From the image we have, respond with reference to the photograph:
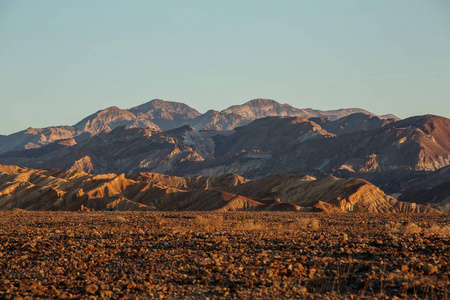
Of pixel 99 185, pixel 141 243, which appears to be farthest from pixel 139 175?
pixel 141 243

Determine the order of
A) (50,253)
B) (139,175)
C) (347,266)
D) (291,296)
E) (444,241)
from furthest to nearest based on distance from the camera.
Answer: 1. (139,175)
2. (444,241)
3. (50,253)
4. (347,266)
5. (291,296)

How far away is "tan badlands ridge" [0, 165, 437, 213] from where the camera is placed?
73562 millimetres

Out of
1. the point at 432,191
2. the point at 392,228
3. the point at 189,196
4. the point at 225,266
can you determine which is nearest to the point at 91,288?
the point at 225,266

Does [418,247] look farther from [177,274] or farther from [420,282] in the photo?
[177,274]

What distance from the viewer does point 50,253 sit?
17.8m

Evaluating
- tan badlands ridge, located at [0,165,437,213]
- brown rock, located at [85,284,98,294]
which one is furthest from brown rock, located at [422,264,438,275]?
tan badlands ridge, located at [0,165,437,213]

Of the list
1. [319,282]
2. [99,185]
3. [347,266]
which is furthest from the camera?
[99,185]

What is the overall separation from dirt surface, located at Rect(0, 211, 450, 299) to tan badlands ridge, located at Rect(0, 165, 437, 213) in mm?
48099

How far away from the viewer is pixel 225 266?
1534cm

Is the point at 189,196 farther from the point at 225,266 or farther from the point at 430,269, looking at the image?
the point at 430,269

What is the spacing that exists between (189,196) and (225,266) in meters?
66.2

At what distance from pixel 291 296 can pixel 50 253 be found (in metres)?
8.38

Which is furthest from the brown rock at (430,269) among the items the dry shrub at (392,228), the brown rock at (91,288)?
the dry shrub at (392,228)

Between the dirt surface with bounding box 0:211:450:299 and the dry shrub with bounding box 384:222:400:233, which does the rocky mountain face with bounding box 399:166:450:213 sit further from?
the dirt surface with bounding box 0:211:450:299
